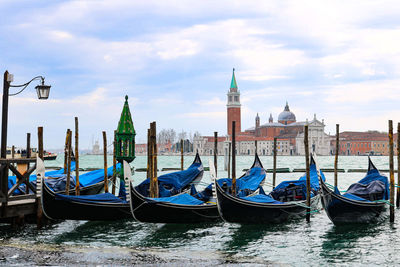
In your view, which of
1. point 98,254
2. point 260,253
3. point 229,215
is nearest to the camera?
point 98,254

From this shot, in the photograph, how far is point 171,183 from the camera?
1093cm

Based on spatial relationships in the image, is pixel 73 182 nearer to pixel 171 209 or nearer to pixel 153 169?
pixel 153 169

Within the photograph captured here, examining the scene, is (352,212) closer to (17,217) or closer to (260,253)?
(260,253)

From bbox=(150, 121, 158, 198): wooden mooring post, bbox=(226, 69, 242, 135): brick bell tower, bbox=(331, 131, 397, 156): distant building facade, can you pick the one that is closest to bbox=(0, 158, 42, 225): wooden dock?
bbox=(150, 121, 158, 198): wooden mooring post

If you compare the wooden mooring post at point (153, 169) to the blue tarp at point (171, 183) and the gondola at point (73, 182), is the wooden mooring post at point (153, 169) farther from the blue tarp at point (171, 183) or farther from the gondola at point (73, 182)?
the gondola at point (73, 182)

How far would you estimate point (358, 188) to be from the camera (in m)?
10.6

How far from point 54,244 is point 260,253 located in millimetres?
2942

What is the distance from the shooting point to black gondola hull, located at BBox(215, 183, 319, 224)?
8.62 m

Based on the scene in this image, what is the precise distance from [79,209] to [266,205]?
3161 mm

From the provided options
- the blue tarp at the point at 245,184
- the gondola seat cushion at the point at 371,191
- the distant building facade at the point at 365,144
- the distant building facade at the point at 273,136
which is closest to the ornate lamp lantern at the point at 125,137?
the blue tarp at the point at 245,184

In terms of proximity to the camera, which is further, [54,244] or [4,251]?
[54,244]

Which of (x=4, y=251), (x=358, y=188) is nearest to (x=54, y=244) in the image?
(x=4, y=251)

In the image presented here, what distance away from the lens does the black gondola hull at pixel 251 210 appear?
8617 mm

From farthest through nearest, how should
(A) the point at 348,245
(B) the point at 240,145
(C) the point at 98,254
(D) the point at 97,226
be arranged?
1. (B) the point at 240,145
2. (D) the point at 97,226
3. (A) the point at 348,245
4. (C) the point at 98,254
